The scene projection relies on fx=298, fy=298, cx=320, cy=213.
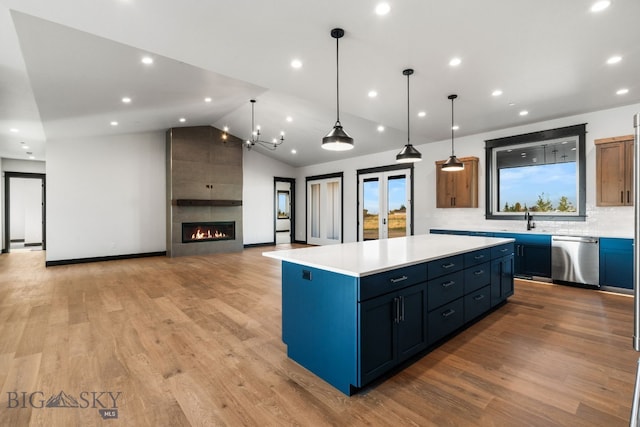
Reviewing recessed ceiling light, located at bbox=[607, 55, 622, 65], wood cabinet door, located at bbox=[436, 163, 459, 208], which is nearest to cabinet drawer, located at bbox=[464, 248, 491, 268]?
recessed ceiling light, located at bbox=[607, 55, 622, 65]

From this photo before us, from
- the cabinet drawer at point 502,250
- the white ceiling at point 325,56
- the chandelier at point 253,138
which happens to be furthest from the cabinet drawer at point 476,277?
the chandelier at point 253,138

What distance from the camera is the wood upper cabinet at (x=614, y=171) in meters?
4.47

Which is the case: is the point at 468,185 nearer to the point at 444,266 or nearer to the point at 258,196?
the point at 444,266

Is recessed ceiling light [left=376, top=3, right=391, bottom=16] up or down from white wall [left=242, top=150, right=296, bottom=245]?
up

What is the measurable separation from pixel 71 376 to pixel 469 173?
21.9 feet

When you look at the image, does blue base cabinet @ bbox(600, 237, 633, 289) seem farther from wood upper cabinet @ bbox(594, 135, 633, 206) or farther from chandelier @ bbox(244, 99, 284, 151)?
chandelier @ bbox(244, 99, 284, 151)

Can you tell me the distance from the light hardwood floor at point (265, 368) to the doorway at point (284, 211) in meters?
6.70

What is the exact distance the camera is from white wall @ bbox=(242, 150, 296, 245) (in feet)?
32.6

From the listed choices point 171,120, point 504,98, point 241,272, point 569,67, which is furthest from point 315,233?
point 569,67

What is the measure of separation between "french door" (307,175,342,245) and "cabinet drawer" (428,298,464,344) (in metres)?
6.80

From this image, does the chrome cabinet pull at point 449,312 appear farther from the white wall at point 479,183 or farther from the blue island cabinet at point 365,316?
the white wall at point 479,183

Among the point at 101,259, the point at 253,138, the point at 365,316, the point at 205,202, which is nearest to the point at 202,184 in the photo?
the point at 205,202

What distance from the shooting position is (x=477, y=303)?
3.24m

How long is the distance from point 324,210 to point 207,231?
12.7ft
